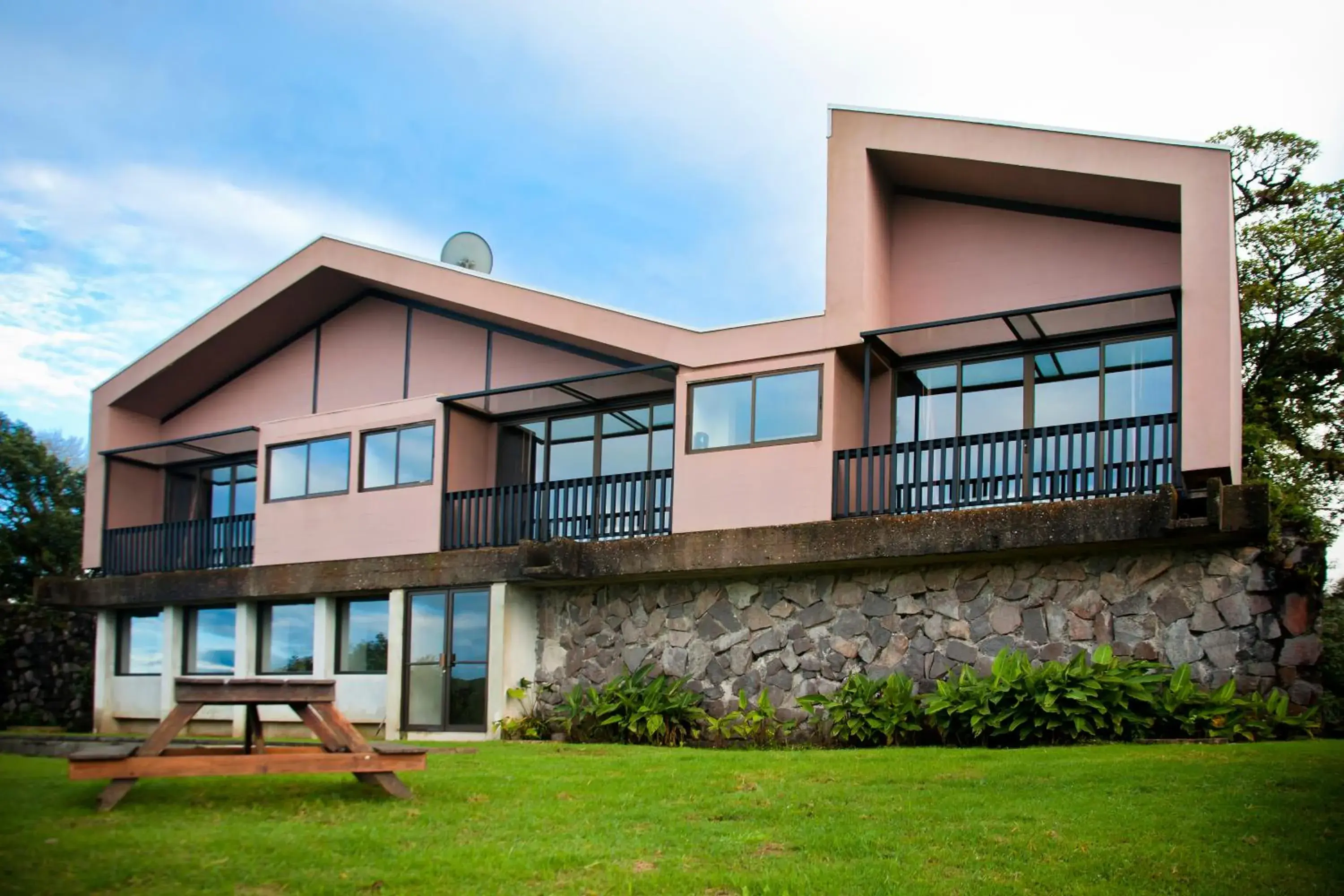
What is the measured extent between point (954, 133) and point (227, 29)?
8.59 meters

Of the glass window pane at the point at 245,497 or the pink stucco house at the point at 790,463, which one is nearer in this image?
the pink stucco house at the point at 790,463

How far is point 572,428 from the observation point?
19.3m

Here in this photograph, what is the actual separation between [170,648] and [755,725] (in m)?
11.4

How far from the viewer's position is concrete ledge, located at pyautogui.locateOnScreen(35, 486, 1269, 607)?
13312 mm

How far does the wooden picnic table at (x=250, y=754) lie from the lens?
864 cm

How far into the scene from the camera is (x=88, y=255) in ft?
34.3

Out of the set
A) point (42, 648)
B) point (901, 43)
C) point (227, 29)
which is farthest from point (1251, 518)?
point (42, 648)

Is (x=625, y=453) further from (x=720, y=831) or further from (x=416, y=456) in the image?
(x=720, y=831)

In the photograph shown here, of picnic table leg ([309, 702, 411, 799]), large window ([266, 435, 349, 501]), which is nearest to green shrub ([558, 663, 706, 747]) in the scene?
large window ([266, 435, 349, 501])

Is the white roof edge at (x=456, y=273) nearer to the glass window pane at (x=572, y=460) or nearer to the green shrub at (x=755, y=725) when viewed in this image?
the glass window pane at (x=572, y=460)

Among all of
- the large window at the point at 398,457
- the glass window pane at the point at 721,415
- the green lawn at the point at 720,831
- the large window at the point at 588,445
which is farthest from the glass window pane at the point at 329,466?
the green lawn at the point at 720,831

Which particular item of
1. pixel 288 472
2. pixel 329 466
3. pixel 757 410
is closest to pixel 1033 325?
pixel 757 410

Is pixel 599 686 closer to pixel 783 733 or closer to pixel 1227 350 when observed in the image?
pixel 783 733

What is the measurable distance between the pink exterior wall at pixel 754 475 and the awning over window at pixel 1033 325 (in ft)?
3.88
